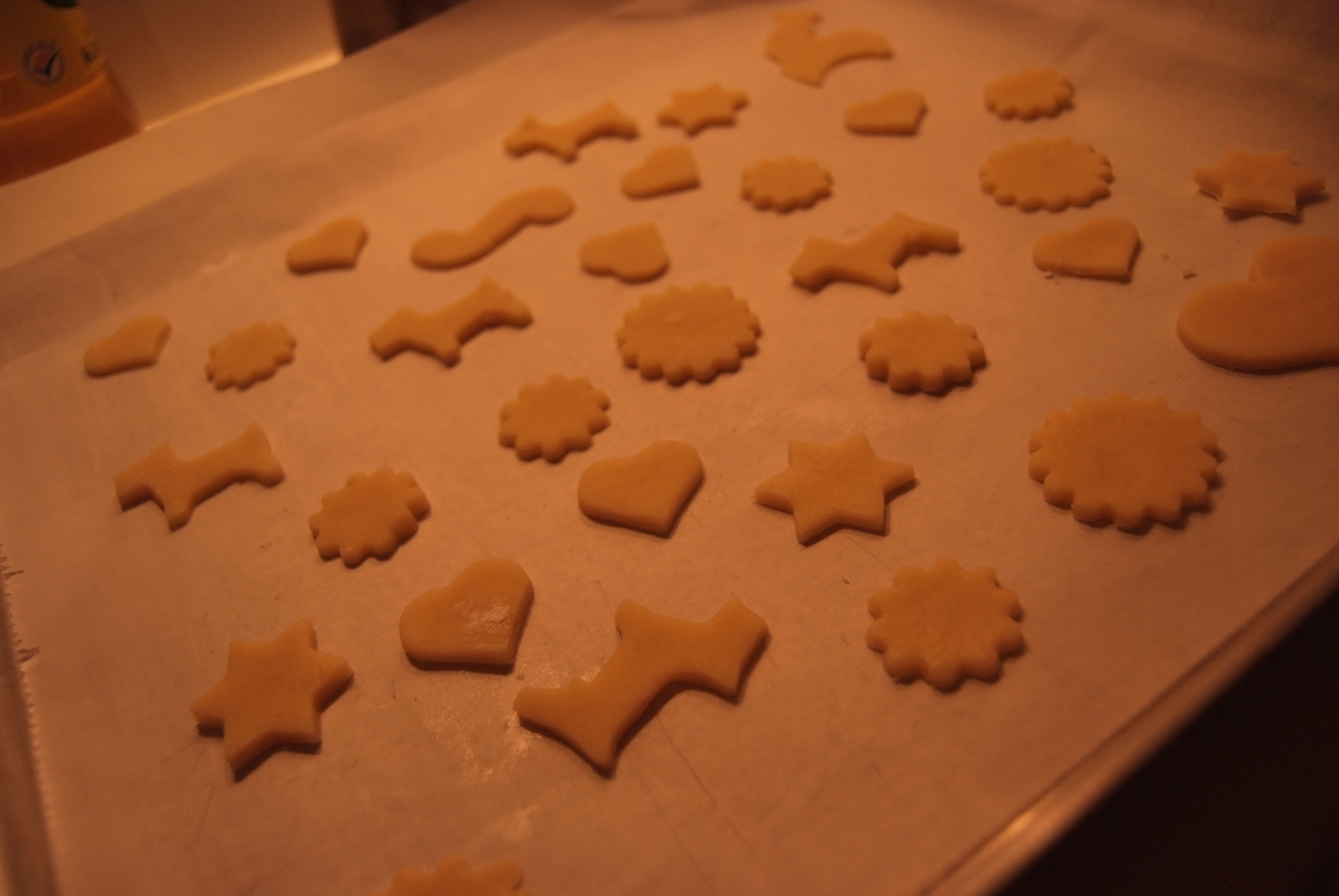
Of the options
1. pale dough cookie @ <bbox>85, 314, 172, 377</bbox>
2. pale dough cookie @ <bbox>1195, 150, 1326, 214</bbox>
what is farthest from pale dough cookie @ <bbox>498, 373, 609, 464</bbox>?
pale dough cookie @ <bbox>1195, 150, 1326, 214</bbox>

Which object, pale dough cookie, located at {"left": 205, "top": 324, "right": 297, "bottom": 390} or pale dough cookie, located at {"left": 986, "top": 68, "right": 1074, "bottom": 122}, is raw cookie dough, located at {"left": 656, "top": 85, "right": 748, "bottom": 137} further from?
pale dough cookie, located at {"left": 205, "top": 324, "right": 297, "bottom": 390}

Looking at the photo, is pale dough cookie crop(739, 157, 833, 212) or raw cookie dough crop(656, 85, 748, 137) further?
raw cookie dough crop(656, 85, 748, 137)

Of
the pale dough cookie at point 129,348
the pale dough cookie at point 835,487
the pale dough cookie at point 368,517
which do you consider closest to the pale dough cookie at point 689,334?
the pale dough cookie at point 835,487

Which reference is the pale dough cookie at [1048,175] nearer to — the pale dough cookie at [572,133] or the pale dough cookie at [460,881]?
the pale dough cookie at [572,133]

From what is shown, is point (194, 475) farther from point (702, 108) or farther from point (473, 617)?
point (702, 108)

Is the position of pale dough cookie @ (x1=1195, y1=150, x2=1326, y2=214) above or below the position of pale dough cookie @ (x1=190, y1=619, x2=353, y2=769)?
above
